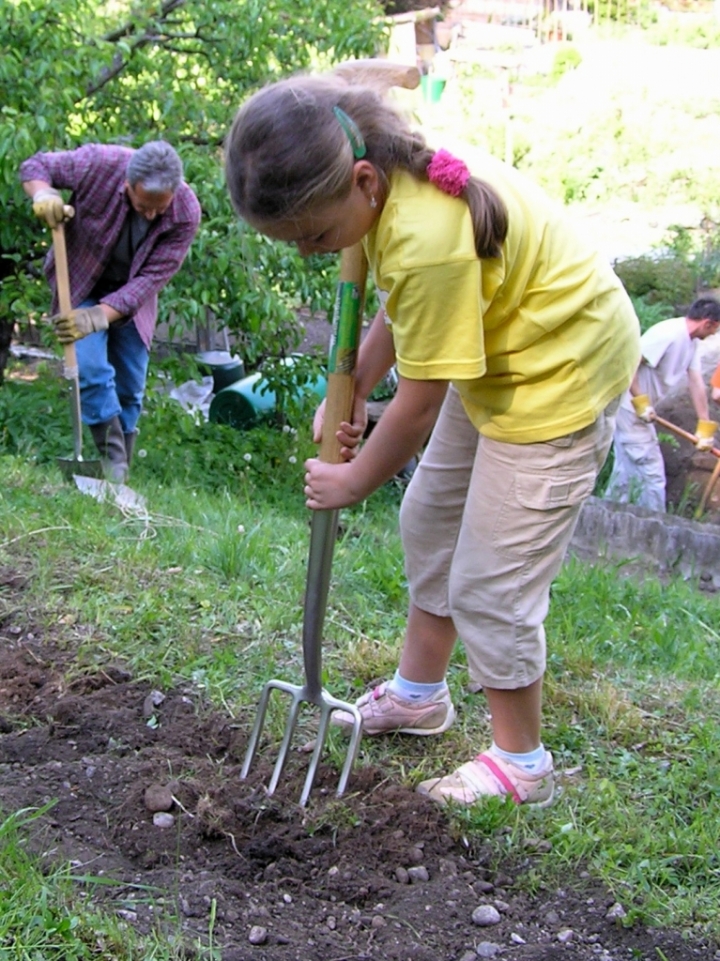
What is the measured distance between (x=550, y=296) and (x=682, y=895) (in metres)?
1.20

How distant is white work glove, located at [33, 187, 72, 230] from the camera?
4.59 metres

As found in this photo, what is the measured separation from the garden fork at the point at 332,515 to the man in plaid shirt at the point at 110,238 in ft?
8.62

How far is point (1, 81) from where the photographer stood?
5.64m

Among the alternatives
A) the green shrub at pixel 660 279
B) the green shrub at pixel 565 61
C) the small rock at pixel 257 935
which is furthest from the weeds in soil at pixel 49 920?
the green shrub at pixel 565 61

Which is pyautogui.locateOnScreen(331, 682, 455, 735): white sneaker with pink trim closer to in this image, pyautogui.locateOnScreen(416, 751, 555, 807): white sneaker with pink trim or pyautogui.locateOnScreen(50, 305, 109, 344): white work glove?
pyautogui.locateOnScreen(416, 751, 555, 807): white sneaker with pink trim

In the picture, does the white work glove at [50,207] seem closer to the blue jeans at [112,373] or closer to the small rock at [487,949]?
the blue jeans at [112,373]

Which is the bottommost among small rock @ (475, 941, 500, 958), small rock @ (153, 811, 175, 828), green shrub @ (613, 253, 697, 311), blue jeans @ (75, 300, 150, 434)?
green shrub @ (613, 253, 697, 311)

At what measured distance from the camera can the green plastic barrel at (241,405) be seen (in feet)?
26.9

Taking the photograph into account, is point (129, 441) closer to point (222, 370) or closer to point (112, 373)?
point (112, 373)

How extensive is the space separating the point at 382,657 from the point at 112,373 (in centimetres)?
259

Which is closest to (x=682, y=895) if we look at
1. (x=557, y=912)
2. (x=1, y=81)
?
(x=557, y=912)

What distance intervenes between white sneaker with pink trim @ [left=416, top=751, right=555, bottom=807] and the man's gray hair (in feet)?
9.96

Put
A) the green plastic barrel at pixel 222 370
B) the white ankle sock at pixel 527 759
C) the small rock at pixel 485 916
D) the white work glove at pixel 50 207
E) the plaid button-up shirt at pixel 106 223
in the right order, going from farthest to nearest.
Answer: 1. the green plastic barrel at pixel 222 370
2. the plaid button-up shirt at pixel 106 223
3. the white work glove at pixel 50 207
4. the white ankle sock at pixel 527 759
5. the small rock at pixel 485 916

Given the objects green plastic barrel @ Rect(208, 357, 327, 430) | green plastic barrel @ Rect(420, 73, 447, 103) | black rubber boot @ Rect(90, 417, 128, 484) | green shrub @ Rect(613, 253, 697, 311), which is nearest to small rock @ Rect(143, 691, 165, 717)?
black rubber boot @ Rect(90, 417, 128, 484)
